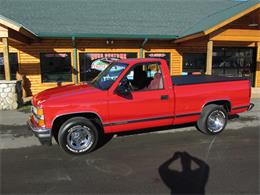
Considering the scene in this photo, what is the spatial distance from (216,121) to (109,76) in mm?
2943

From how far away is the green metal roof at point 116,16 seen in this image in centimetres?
1182

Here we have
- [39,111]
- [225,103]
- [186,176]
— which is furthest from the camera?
[225,103]

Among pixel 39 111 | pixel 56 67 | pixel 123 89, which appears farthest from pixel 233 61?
pixel 39 111

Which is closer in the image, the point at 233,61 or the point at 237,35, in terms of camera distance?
the point at 237,35

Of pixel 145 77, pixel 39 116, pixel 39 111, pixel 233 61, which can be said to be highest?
pixel 233 61

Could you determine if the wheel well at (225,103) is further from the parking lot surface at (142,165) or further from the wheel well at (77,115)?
the wheel well at (77,115)

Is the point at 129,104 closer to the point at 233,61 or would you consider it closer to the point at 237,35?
the point at 237,35

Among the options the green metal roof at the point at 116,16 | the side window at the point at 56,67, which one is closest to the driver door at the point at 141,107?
the green metal roof at the point at 116,16

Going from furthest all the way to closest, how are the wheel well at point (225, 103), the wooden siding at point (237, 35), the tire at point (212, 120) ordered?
the wooden siding at point (237, 35) < the wheel well at point (225, 103) < the tire at point (212, 120)

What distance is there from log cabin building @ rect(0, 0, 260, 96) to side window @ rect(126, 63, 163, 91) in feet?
18.5

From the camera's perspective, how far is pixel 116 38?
1201 cm

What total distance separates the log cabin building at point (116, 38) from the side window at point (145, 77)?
18.5ft

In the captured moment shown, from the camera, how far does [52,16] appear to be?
44.4 feet

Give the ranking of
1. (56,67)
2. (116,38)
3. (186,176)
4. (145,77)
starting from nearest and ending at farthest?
(186,176), (145,77), (116,38), (56,67)
